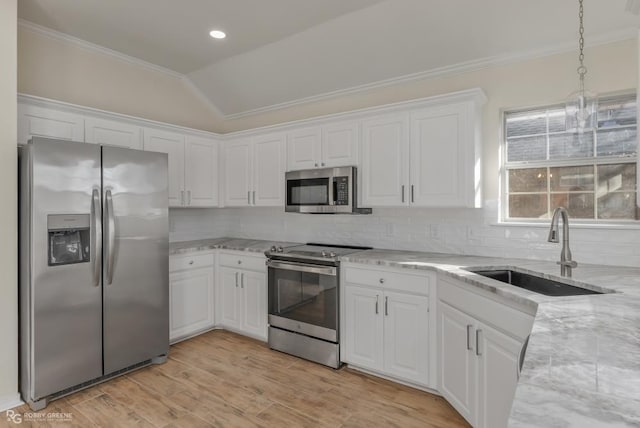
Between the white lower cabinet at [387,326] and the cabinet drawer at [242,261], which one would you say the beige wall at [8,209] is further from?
the white lower cabinet at [387,326]

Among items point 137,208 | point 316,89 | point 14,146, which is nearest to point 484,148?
point 316,89

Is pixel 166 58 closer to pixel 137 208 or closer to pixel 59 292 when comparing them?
pixel 137 208

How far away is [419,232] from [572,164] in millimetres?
1322

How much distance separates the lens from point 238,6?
9.64 feet

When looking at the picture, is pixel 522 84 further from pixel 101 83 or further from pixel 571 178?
pixel 101 83

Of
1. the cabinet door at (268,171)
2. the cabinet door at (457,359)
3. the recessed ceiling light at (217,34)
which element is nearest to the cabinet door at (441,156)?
the cabinet door at (457,359)

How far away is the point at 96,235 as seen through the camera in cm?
277

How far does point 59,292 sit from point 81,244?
14.5 inches

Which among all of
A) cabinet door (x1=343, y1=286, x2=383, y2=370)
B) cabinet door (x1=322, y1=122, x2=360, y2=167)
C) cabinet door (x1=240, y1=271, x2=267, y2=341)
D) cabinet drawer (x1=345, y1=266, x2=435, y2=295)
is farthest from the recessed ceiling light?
cabinet door (x1=343, y1=286, x2=383, y2=370)

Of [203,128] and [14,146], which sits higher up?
[203,128]

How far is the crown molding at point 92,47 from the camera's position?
3.20 metres

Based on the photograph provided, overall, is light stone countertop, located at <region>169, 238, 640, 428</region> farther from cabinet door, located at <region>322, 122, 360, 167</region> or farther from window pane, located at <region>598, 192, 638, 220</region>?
cabinet door, located at <region>322, 122, 360, 167</region>

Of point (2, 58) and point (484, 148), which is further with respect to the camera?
point (484, 148)

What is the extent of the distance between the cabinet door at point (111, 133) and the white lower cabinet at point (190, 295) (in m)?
1.21
